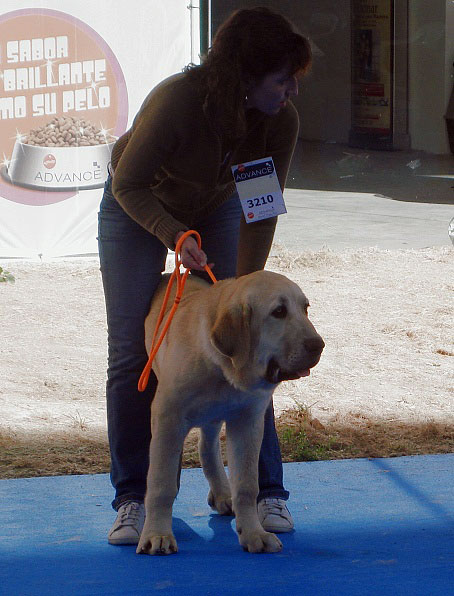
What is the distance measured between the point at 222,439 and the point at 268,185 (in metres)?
1.75

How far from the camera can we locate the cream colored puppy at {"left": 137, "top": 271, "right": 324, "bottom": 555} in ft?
8.00

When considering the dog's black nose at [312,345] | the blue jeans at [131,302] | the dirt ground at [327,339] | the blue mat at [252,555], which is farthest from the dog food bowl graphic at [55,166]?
the dog's black nose at [312,345]

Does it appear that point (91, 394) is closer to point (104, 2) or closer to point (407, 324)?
point (407, 324)

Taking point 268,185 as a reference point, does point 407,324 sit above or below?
below

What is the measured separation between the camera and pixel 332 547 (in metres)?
2.87

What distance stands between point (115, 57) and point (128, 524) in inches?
168

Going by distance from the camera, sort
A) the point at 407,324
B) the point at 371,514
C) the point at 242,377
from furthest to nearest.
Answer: the point at 407,324 < the point at 371,514 < the point at 242,377

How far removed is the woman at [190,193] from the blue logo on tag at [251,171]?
29 millimetres

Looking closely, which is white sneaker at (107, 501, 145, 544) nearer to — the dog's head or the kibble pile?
the dog's head

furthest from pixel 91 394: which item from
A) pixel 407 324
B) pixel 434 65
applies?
pixel 434 65

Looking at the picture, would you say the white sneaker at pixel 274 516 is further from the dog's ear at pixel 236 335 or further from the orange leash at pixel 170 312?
the dog's ear at pixel 236 335

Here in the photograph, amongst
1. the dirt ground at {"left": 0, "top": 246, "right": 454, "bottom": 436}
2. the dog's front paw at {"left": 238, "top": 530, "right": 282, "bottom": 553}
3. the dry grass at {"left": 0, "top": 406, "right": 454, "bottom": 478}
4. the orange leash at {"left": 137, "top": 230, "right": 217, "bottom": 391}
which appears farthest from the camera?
the dirt ground at {"left": 0, "top": 246, "right": 454, "bottom": 436}

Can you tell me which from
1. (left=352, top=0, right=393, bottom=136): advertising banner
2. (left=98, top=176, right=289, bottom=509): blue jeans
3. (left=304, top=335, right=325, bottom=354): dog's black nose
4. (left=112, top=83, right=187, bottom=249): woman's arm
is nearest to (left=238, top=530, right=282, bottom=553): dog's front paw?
(left=98, top=176, right=289, bottom=509): blue jeans

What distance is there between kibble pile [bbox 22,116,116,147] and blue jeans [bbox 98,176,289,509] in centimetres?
→ 365
